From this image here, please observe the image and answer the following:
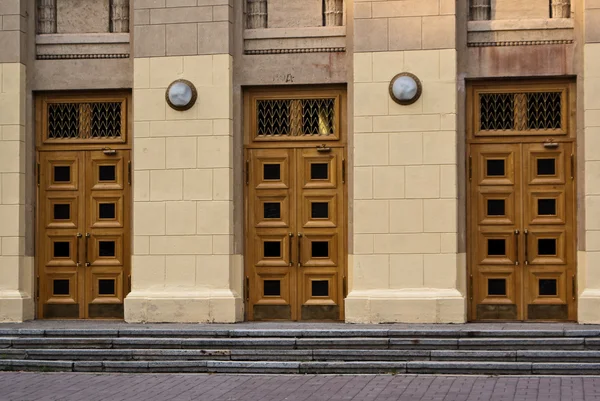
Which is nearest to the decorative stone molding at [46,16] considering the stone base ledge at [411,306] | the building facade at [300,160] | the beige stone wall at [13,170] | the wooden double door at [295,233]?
the building facade at [300,160]

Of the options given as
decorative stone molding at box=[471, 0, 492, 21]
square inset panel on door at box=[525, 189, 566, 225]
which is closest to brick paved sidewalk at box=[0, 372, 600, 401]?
square inset panel on door at box=[525, 189, 566, 225]

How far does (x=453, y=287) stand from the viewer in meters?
16.4

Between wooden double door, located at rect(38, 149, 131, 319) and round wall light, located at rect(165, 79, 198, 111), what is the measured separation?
1.17 metres

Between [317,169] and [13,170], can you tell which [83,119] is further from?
[317,169]

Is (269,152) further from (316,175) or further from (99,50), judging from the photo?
(99,50)

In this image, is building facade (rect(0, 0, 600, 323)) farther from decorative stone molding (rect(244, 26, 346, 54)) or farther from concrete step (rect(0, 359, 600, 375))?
concrete step (rect(0, 359, 600, 375))

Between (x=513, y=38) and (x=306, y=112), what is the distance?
10.5 ft

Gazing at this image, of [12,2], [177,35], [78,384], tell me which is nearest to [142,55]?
[177,35]

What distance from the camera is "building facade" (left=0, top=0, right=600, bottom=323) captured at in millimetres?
16547

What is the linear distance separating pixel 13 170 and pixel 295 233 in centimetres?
436

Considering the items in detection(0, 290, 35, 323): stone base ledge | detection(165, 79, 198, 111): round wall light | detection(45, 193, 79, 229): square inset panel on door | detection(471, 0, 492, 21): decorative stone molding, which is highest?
detection(471, 0, 492, 21): decorative stone molding

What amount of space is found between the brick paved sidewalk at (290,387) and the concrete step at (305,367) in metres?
0.18

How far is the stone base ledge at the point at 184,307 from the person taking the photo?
1684cm

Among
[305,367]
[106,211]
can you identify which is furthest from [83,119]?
[305,367]
